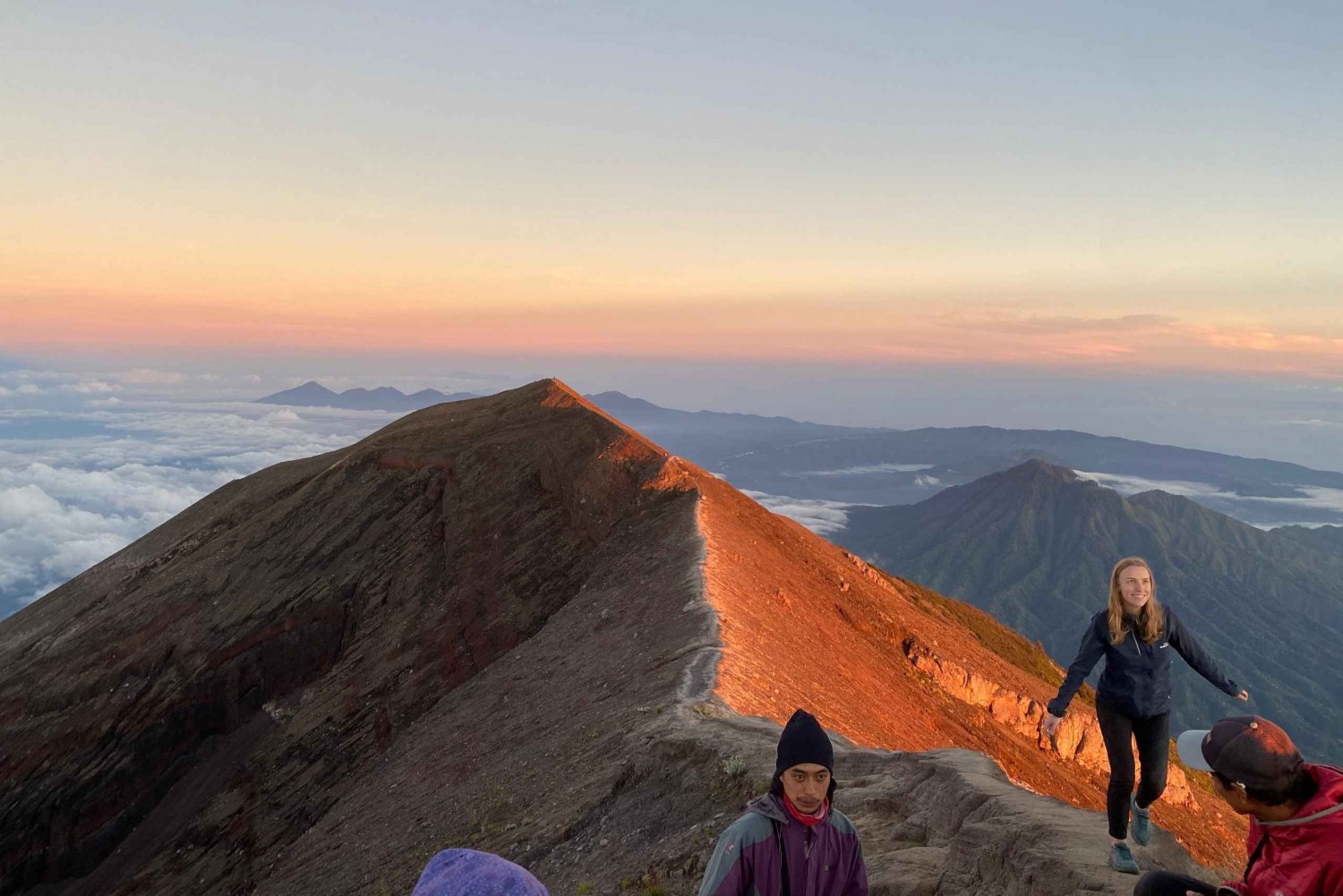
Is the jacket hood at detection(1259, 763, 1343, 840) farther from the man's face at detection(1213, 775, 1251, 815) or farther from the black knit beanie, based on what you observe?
the black knit beanie

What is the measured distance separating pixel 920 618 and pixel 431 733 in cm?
2050

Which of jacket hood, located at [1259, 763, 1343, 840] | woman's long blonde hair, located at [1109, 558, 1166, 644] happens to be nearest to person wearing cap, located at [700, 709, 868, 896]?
jacket hood, located at [1259, 763, 1343, 840]

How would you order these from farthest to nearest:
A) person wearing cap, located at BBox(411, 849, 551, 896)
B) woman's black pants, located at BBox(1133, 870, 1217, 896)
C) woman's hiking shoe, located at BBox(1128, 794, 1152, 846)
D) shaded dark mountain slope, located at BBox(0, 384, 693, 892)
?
shaded dark mountain slope, located at BBox(0, 384, 693, 892)
woman's hiking shoe, located at BBox(1128, 794, 1152, 846)
woman's black pants, located at BBox(1133, 870, 1217, 896)
person wearing cap, located at BBox(411, 849, 551, 896)

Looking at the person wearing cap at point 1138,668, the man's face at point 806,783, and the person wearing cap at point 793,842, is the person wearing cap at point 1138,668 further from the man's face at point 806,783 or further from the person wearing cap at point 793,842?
the man's face at point 806,783

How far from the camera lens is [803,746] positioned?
5215 millimetres

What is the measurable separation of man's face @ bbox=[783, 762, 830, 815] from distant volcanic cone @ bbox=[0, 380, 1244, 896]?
2730 millimetres

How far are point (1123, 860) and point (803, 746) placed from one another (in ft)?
10.4

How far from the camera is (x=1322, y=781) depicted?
15.1ft

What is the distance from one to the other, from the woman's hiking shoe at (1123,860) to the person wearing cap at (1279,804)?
1.59 m

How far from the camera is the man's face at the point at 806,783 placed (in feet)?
17.1

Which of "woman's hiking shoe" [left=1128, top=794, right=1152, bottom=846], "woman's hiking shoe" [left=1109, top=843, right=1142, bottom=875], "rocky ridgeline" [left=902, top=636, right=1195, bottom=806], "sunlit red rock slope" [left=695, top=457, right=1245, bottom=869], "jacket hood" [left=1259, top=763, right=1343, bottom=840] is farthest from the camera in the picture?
"rocky ridgeline" [left=902, top=636, right=1195, bottom=806]

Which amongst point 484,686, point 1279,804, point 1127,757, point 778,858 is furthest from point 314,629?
point 1279,804

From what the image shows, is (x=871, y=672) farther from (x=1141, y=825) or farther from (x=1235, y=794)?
(x=1235, y=794)

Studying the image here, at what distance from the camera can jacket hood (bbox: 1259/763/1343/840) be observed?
4.45 meters
